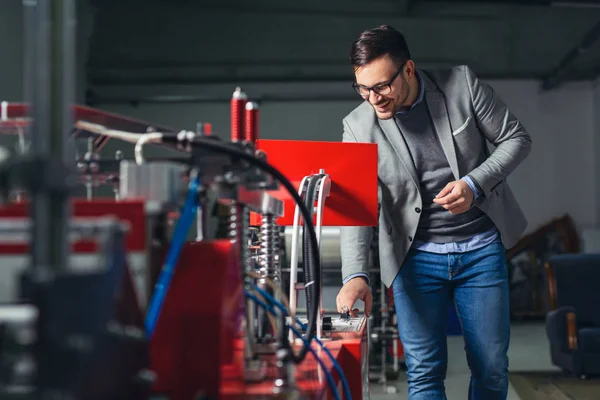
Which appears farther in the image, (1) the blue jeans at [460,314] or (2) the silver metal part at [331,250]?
(2) the silver metal part at [331,250]

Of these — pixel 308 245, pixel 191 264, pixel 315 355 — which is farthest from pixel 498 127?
pixel 191 264

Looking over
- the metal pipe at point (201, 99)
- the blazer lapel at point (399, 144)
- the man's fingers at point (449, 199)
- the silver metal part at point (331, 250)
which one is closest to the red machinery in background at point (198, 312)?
the man's fingers at point (449, 199)

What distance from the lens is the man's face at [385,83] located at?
5.39 feet

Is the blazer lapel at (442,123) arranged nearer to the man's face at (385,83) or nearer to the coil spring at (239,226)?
the man's face at (385,83)

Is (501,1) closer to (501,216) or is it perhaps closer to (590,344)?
(590,344)

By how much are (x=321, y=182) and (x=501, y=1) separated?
597cm

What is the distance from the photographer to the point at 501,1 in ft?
21.7

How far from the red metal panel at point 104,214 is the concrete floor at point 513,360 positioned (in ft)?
10.4

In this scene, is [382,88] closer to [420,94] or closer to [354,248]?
Answer: [420,94]

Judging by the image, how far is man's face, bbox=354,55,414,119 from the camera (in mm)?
1644

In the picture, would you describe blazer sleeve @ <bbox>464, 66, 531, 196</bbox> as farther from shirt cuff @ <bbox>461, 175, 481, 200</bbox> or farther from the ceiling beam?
the ceiling beam

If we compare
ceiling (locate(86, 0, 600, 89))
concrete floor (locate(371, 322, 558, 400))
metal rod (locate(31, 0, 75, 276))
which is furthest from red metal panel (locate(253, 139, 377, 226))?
ceiling (locate(86, 0, 600, 89))

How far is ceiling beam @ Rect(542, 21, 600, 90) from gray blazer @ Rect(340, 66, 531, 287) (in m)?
4.94

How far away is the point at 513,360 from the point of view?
15.4 feet
